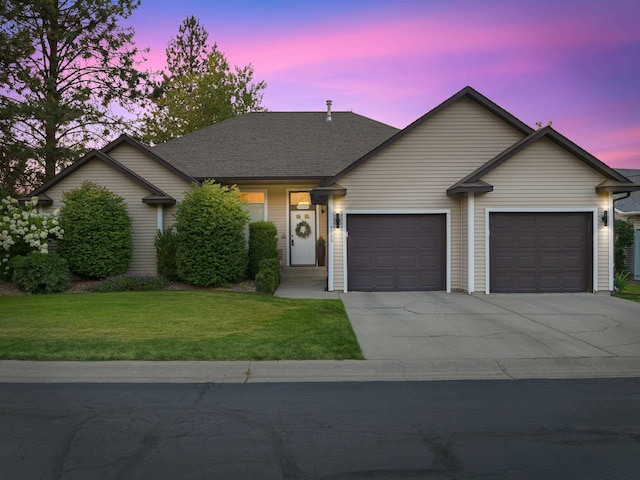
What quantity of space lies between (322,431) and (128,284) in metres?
12.0

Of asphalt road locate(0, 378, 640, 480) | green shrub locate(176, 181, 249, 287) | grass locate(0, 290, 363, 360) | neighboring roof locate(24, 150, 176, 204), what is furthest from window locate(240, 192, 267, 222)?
asphalt road locate(0, 378, 640, 480)

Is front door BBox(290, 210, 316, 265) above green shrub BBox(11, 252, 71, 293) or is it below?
above

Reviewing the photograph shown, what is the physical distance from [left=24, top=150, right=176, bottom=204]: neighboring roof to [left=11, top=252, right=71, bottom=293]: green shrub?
3145 millimetres

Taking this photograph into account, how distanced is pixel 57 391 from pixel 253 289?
30.2 feet

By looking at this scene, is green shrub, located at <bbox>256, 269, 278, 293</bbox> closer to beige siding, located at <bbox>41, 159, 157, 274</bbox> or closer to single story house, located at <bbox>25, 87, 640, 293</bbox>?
single story house, located at <bbox>25, 87, 640, 293</bbox>

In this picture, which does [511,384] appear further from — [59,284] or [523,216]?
[59,284]

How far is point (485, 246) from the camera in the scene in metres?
14.7

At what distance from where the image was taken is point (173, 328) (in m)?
9.17

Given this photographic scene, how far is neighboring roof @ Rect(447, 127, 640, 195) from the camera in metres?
14.2

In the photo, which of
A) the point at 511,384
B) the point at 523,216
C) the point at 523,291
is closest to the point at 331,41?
the point at 523,216

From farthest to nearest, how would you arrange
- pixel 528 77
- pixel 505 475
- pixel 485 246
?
1. pixel 528 77
2. pixel 485 246
3. pixel 505 475

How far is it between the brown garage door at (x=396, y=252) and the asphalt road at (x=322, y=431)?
8778 mm

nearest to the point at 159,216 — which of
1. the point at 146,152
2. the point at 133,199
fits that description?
the point at 133,199

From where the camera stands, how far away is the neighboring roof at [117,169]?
1703cm
